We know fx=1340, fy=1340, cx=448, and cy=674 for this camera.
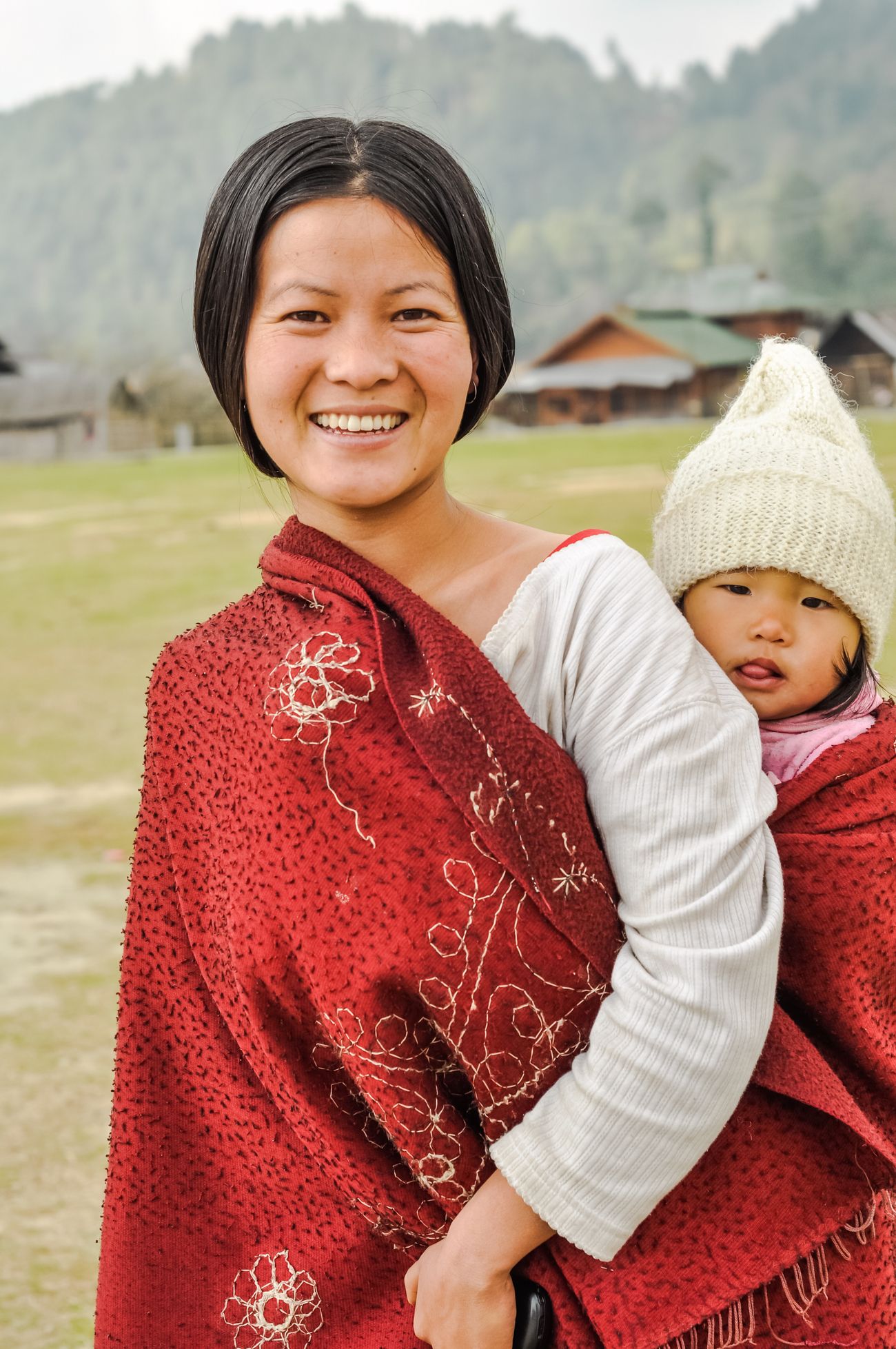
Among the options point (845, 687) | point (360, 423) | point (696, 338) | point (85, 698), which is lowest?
point (85, 698)

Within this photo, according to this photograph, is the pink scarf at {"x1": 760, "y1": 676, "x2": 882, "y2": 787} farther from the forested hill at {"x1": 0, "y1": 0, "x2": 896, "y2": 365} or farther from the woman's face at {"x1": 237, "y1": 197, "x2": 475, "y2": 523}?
the forested hill at {"x1": 0, "y1": 0, "x2": 896, "y2": 365}

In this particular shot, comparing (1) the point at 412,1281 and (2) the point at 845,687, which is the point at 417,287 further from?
(1) the point at 412,1281

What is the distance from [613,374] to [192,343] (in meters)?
7.99

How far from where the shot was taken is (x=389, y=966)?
89cm

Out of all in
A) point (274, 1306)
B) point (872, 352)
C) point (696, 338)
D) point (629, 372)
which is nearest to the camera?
point (274, 1306)

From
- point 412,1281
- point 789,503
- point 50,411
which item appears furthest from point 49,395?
point 412,1281

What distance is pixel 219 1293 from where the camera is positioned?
1119 millimetres

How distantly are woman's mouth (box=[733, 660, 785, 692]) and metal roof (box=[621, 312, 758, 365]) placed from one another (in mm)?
13320

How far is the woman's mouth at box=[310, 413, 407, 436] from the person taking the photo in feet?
3.20

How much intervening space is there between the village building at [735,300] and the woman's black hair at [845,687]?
13.0 m

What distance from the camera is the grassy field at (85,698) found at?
2.12 meters

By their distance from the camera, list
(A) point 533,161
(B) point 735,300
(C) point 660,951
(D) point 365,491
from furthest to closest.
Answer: (A) point 533,161 → (B) point 735,300 → (D) point 365,491 → (C) point 660,951

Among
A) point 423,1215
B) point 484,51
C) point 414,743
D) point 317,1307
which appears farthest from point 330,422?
point 484,51

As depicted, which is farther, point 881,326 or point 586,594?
point 881,326
